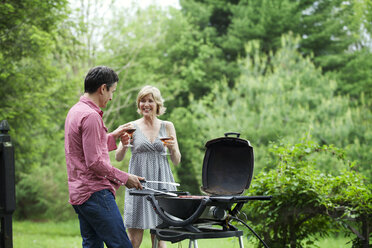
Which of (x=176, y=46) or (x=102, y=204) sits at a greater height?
(x=176, y=46)

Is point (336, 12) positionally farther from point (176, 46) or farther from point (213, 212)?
point (213, 212)

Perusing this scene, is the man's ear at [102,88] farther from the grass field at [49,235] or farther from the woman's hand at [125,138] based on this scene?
the grass field at [49,235]

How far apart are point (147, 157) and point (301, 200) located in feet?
5.40

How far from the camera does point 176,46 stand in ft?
59.6

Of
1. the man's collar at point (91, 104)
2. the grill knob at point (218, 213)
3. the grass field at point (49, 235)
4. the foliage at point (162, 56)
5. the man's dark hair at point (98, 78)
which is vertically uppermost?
the foliage at point (162, 56)

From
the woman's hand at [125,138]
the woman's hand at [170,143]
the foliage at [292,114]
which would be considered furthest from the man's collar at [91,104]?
the foliage at [292,114]

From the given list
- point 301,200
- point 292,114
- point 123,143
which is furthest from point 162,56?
point 123,143

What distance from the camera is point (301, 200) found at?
4535mm

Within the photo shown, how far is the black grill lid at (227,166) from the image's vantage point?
119 inches

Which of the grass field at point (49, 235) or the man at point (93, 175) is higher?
the man at point (93, 175)

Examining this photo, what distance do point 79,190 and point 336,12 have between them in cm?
1714

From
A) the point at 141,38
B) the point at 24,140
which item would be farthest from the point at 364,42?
the point at 24,140

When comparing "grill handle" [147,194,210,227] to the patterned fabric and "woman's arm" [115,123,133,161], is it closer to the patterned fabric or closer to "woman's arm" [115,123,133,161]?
"woman's arm" [115,123,133,161]

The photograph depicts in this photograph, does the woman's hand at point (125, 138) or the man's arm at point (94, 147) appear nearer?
the man's arm at point (94, 147)
